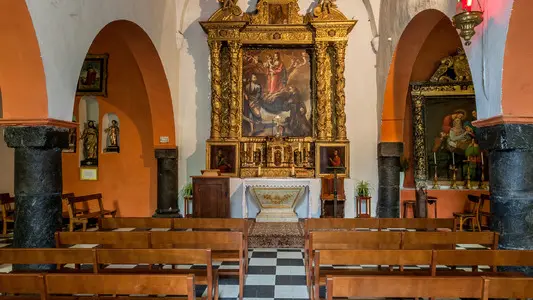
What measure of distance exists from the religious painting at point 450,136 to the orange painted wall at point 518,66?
17.4 ft

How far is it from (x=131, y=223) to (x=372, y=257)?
331 cm

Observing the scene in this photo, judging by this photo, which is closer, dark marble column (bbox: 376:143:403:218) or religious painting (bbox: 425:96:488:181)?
religious painting (bbox: 425:96:488:181)

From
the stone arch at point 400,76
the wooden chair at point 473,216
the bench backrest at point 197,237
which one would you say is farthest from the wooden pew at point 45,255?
the wooden chair at point 473,216

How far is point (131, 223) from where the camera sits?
537 centimetres

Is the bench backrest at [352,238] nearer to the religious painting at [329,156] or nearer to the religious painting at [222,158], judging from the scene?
the religious painting at [329,156]

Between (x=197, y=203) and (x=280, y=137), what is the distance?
9.28 ft

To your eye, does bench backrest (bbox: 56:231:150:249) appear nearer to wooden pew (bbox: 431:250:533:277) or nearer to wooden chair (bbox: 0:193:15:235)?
wooden pew (bbox: 431:250:533:277)

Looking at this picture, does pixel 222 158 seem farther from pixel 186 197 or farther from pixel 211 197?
pixel 211 197

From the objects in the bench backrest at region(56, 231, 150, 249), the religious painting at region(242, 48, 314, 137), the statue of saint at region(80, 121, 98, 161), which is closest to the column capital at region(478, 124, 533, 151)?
the bench backrest at region(56, 231, 150, 249)

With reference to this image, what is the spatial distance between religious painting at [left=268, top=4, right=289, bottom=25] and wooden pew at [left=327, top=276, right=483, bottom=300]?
28.2 feet

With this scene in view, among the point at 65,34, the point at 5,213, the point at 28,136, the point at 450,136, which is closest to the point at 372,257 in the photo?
the point at 28,136

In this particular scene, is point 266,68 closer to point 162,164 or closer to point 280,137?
point 280,137

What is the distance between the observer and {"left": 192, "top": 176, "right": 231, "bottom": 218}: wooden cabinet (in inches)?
324

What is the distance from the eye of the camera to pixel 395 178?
9.66 metres
